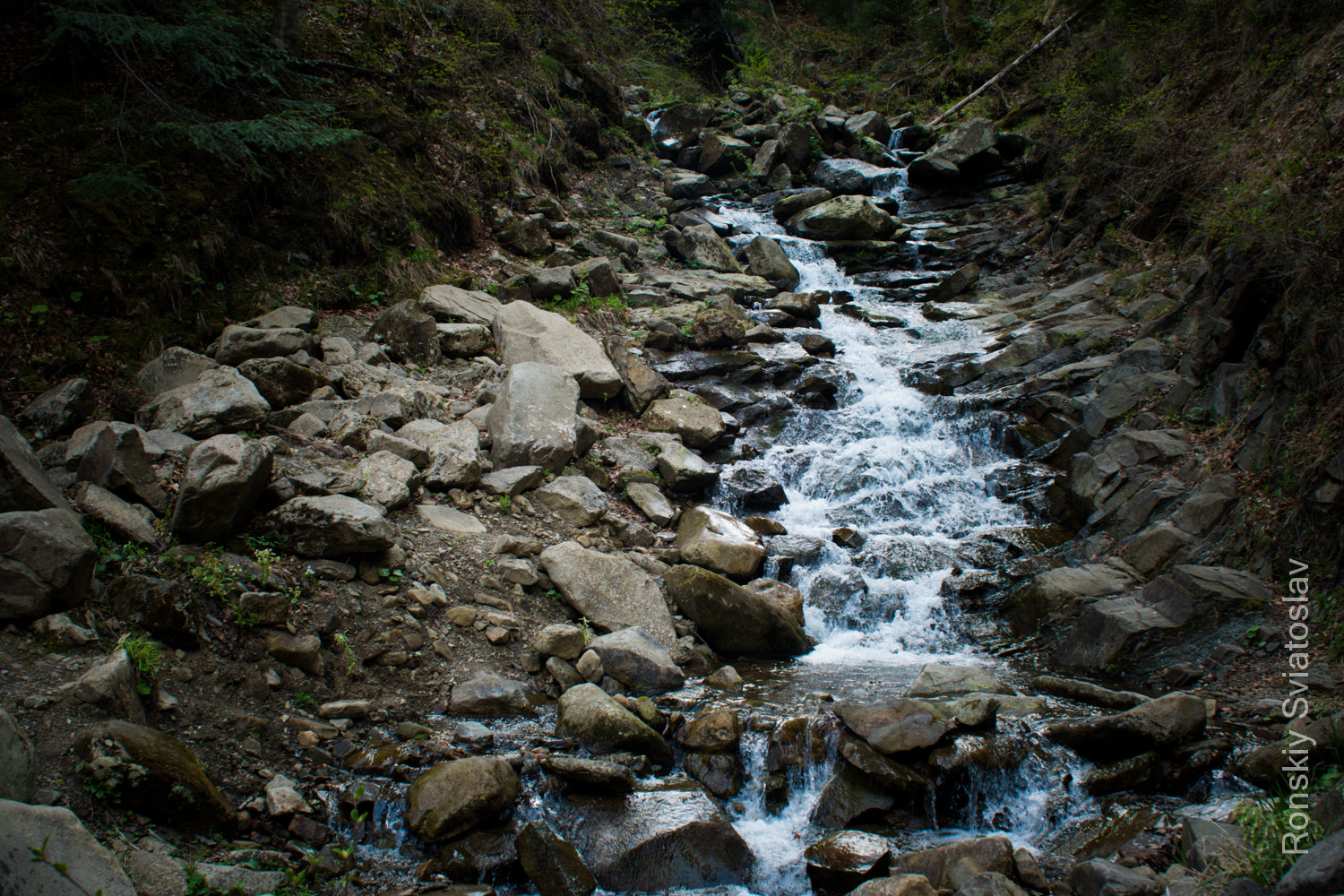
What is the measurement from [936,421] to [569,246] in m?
7.45

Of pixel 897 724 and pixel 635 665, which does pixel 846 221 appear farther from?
pixel 897 724

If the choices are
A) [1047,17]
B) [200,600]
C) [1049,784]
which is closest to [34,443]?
[200,600]

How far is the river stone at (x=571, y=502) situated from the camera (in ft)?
22.2

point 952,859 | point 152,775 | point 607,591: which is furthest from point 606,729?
point 152,775

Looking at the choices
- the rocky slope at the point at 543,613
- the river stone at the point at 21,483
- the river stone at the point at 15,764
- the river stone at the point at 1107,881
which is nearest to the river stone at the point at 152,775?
the rocky slope at the point at 543,613

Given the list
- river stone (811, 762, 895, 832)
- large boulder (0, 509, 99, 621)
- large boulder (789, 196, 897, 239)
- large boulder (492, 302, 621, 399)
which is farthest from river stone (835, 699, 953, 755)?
large boulder (789, 196, 897, 239)

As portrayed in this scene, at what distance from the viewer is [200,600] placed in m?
3.97

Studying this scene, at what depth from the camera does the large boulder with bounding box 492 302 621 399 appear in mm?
8414

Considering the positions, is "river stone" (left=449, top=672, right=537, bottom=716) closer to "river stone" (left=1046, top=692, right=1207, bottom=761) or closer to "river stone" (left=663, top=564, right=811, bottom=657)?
"river stone" (left=663, top=564, right=811, bottom=657)

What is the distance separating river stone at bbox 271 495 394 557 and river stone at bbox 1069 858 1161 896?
4979 millimetres

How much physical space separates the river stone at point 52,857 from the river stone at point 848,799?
3.66 meters

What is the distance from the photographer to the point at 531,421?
23.0 feet

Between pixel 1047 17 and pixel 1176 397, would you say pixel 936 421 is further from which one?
pixel 1047 17

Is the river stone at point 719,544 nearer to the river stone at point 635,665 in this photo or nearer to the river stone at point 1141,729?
the river stone at point 635,665
